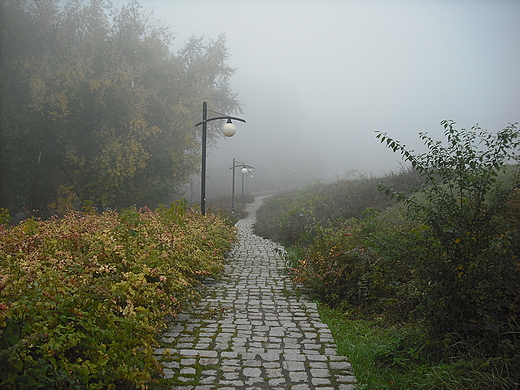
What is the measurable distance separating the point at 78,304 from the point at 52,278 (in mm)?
288

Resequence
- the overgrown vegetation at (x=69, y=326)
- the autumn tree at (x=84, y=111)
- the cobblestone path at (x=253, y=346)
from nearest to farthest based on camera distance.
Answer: the overgrown vegetation at (x=69, y=326) < the cobblestone path at (x=253, y=346) < the autumn tree at (x=84, y=111)

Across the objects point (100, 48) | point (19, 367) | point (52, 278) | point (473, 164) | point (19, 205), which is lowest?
point (19, 205)

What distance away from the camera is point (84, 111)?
2052 cm

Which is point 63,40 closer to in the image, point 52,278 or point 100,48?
point 100,48

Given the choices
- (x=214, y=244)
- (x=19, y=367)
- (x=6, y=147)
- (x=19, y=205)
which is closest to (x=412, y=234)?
(x=19, y=367)

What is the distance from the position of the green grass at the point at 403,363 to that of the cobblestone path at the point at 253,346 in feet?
0.53

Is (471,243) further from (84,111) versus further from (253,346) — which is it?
(84,111)

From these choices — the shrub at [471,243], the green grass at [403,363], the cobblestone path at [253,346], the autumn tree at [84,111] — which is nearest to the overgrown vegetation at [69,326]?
the cobblestone path at [253,346]

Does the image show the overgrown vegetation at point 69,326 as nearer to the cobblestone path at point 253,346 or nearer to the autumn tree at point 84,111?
the cobblestone path at point 253,346

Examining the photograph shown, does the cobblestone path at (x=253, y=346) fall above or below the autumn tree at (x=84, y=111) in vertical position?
below

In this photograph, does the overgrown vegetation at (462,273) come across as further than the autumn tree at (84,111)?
No

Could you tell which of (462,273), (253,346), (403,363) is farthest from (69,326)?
(462,273)

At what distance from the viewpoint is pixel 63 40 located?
21641 millimetres

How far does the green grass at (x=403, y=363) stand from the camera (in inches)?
107
